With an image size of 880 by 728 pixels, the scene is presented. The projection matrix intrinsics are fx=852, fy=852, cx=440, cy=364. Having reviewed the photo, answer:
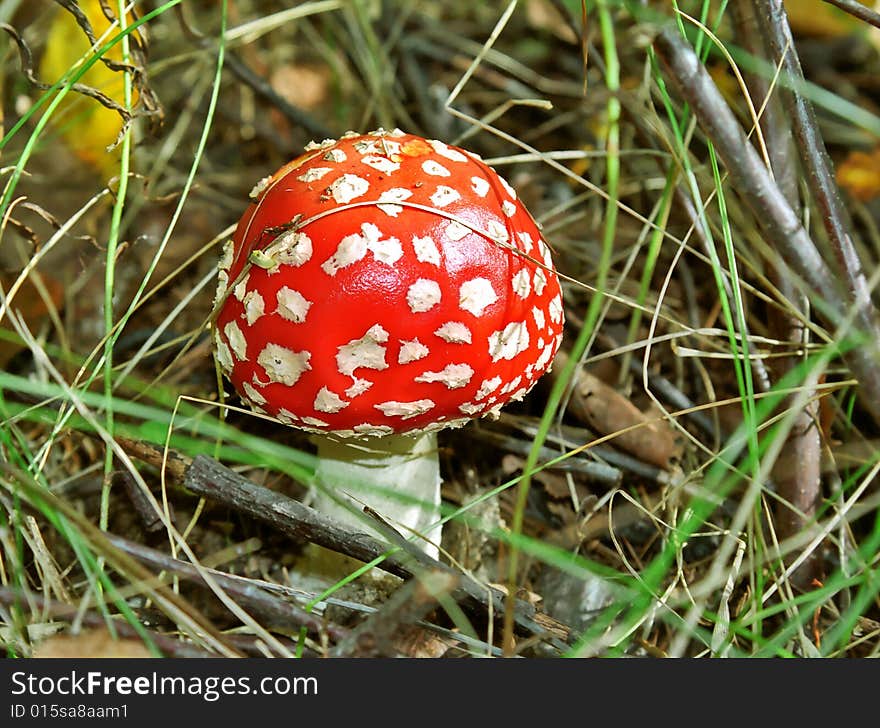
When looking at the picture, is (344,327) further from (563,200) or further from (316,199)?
(563,200)

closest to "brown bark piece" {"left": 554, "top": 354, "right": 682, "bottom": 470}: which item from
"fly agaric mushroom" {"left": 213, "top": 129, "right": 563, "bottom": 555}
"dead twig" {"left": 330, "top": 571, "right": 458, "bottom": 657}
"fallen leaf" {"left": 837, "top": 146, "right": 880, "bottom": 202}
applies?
"fly agaric mushroom" {"left": 213, "top": 129, "right": 563, "bottom": 555}

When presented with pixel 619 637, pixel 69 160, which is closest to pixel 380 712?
pixel 619 637

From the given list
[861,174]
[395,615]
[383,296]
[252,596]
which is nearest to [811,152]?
[383,296]

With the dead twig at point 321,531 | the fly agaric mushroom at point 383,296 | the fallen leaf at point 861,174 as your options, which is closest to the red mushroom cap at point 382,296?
the fly agaric mushroom at point 383,296

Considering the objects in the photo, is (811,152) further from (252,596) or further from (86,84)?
(86,84)

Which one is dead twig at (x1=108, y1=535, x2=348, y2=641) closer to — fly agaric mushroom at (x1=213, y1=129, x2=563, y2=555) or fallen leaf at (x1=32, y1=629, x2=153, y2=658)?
fallen leaf at (x1=32, y1=629, x2=153, y2=658)

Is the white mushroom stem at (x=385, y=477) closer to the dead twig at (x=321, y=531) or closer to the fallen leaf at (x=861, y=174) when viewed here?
the dead twig at (x=321, y=531)
